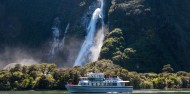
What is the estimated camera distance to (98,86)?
11562 cm

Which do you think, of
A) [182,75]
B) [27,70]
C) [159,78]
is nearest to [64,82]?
[27,70]

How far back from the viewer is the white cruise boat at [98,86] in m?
115

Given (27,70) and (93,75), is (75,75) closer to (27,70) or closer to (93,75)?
(27,70)

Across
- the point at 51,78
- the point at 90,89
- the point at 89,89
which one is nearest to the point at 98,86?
the point at 90,89

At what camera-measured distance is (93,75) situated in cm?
11744

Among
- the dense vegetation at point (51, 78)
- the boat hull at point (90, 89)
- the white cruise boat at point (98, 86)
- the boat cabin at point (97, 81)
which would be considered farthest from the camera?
the dense vegetation at point (51, 78)

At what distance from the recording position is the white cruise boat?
115 m

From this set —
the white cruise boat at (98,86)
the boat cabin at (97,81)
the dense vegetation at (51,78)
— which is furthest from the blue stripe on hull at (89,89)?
the dense vegetation at (51,78)

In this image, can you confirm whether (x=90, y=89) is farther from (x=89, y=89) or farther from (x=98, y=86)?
(x=98, y=86)

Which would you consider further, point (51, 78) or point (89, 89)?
point (51, 78)

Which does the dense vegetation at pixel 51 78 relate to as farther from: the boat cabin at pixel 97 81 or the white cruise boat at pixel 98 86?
the boat cabin at pixel 97 81

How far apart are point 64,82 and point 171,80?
44813 millimetres

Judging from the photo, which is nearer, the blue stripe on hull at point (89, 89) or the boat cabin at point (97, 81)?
the blue stripe on hull at point (89, 89)

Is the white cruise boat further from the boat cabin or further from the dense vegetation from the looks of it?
the dense vegetation
